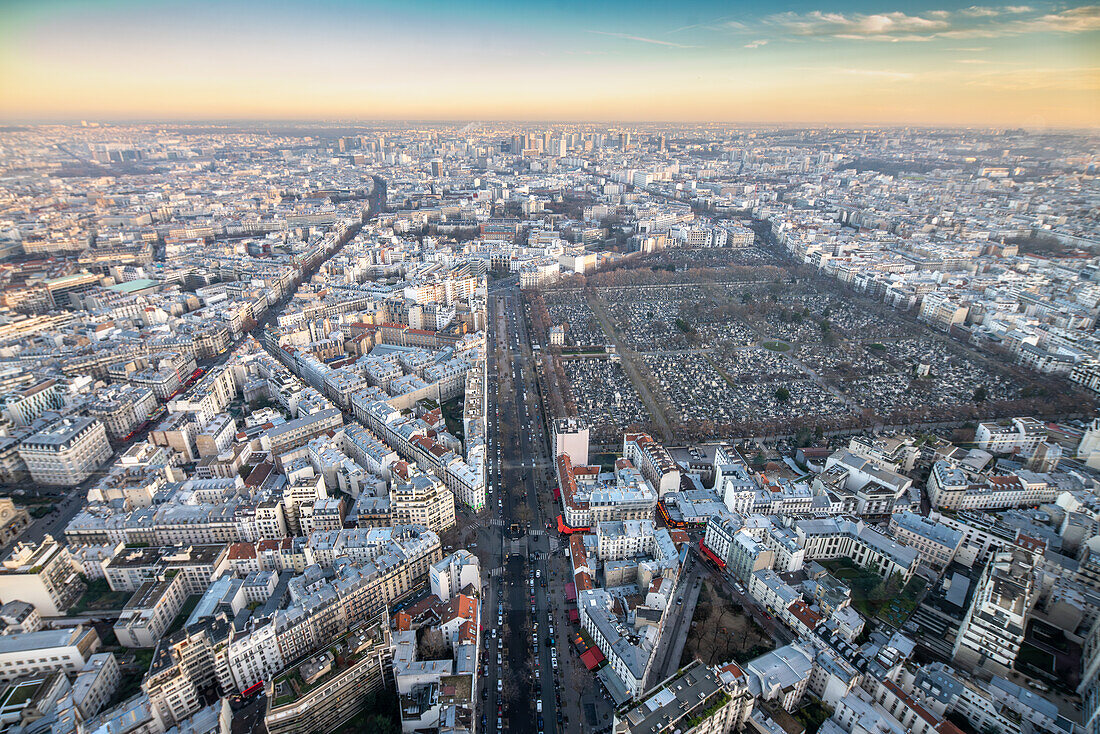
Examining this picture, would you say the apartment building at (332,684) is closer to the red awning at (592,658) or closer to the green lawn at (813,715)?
the red awning at (592,658)

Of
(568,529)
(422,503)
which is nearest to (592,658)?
(568,529)

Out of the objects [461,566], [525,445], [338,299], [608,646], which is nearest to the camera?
[608,646]

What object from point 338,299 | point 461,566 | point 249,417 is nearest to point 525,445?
point 461,566

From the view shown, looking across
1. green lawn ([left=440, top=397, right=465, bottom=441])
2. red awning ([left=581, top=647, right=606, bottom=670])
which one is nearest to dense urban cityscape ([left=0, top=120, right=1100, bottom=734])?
red awning ([left=581, top=647, right=606, bottom=670])

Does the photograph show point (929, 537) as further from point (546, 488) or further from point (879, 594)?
point (546, 488)

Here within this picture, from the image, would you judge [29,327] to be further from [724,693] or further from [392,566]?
[724,693]

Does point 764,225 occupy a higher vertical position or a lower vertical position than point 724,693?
higher

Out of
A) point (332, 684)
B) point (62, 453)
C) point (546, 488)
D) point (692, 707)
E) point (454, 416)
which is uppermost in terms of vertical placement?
point (62, 453)
